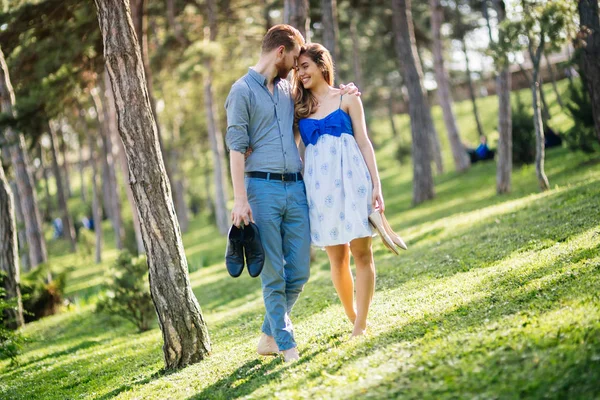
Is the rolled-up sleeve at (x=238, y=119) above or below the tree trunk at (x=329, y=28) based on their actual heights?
below

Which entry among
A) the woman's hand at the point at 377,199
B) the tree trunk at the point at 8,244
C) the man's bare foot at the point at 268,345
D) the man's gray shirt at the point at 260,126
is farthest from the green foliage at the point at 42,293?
the woman's hand at the point at 377,199

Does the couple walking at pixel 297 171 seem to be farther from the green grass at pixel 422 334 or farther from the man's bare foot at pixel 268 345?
the green grass at pixel 422 334

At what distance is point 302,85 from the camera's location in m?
5.56

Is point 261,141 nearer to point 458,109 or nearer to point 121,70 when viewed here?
point 121,70

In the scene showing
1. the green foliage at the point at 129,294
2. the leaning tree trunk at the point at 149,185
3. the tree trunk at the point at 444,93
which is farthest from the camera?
the tree trunk at the point at 444,93

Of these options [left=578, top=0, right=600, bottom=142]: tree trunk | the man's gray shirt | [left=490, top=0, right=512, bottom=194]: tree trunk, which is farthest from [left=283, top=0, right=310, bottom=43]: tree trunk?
the man's gray shirt

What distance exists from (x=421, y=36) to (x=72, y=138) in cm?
2477

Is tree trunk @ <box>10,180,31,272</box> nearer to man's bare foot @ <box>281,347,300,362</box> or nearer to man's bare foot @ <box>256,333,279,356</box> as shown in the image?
man's bare foot @ <box>256,333,279,356</box>

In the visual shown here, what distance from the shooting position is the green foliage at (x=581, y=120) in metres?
17.2

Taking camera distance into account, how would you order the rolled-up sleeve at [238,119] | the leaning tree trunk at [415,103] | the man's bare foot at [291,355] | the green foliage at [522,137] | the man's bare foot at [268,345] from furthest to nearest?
the green foliage at [522,137]
the leaning tree trunk at [415,103]
the man's bare foot at [268,345]
the man's bare foot at [291,355]
the rolled-up sleeve at [238,119]

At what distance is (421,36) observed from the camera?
25016 mm

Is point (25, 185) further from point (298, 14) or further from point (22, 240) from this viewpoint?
point (22, 240)

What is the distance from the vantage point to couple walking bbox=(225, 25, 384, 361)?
525cm

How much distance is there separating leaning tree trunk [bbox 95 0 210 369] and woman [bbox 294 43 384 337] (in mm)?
1633
